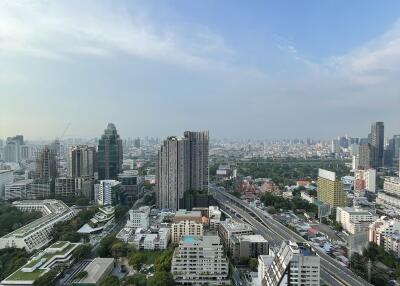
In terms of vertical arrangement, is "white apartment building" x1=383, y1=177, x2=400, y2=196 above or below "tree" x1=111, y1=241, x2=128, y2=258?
above

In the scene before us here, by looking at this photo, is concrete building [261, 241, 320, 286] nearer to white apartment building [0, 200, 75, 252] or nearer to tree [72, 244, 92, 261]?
tree [72, 244, 92, 261]

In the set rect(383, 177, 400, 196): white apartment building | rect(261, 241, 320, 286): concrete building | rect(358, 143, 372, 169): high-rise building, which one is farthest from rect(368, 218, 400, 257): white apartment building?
rect(358, 143, 372, 169): high-rise building

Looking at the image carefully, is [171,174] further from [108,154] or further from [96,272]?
[96,272]

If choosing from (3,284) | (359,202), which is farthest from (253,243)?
(359,202)

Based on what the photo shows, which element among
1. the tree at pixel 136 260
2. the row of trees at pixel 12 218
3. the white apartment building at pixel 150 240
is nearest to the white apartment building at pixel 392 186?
the white apartment building at pixel 150 240

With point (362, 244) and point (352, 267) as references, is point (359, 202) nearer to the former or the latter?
point (362, 244)

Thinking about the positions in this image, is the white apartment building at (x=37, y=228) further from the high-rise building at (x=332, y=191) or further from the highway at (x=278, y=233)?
the high-rise building at (x=332, y=191)
